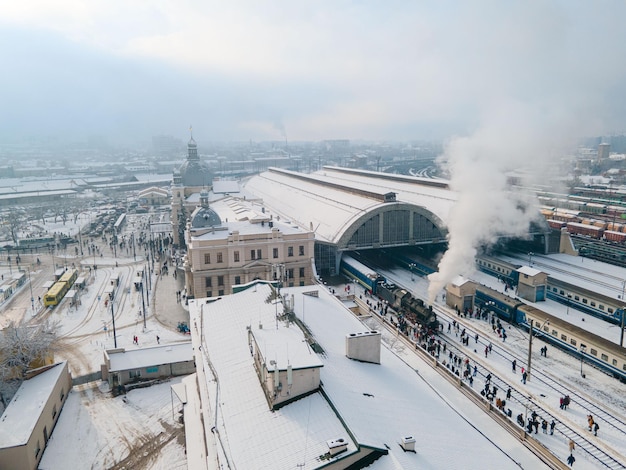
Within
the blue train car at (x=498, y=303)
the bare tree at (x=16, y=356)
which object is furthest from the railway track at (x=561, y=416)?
the bare tree at (x=16, y=356)

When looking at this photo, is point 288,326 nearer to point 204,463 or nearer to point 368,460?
point 204,463

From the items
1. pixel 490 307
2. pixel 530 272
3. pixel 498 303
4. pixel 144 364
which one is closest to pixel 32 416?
pixel 144 364

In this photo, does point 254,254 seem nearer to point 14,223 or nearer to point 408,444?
point 408,444

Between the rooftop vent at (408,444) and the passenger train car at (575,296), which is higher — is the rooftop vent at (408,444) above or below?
above

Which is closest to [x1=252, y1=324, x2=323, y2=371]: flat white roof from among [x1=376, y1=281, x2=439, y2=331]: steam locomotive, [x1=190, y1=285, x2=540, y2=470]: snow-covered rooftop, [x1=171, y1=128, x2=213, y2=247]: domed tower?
[x1=190, y1=285, x2=540, y2=470]: snow-covered rooftop

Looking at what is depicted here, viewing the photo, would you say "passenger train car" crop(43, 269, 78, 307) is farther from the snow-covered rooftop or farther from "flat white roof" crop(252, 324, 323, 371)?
"flat white roof" crop(252, 324, 323, 371)

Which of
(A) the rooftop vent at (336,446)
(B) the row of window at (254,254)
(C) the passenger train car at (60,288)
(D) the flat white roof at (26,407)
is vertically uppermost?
(A) the rooftop vent at (336,446)

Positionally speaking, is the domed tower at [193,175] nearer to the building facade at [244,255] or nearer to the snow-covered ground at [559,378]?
the building facade at [244,255]
